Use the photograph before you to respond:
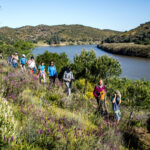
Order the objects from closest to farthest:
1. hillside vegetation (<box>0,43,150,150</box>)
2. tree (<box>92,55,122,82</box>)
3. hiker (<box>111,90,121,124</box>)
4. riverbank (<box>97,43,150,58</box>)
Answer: hillside vegetation (<box>0,43,150,150</box>), hiker (<box>111,90,121,124</box>), tree (<box>92,55,122,82</box>), riverbank (<box>97,43,150,58</box>)

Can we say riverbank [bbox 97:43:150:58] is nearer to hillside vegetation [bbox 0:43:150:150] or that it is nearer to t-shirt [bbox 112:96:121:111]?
t-shirt [bbox 112:96:121:111]

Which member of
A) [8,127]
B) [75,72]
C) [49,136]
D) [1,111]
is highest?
[1,111]

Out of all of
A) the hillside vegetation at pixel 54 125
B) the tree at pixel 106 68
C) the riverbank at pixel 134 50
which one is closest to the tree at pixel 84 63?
the tree at pixel 106 68

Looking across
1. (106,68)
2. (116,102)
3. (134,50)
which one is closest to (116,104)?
(116,102)

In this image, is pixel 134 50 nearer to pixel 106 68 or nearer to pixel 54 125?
pixel 106 68

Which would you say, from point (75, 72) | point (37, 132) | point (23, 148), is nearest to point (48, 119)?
point (37, 132)

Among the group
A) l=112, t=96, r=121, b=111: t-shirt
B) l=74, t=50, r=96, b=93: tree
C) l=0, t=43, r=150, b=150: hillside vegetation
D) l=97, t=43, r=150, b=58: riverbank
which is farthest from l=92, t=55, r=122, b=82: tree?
l=97, t=43, r=150, b=58: riverbank

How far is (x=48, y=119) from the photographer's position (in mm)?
3354

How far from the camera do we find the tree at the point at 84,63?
2388 cm

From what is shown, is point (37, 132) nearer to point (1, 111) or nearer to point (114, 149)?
point (1, 111)

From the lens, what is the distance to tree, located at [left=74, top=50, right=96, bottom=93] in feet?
78.4

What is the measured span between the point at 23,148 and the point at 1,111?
70 cm

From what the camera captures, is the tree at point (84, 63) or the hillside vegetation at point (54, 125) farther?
the tree at point (84, 63)

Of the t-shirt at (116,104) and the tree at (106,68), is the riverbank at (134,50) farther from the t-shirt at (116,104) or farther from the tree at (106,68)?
the t-shirt at (116,104)
